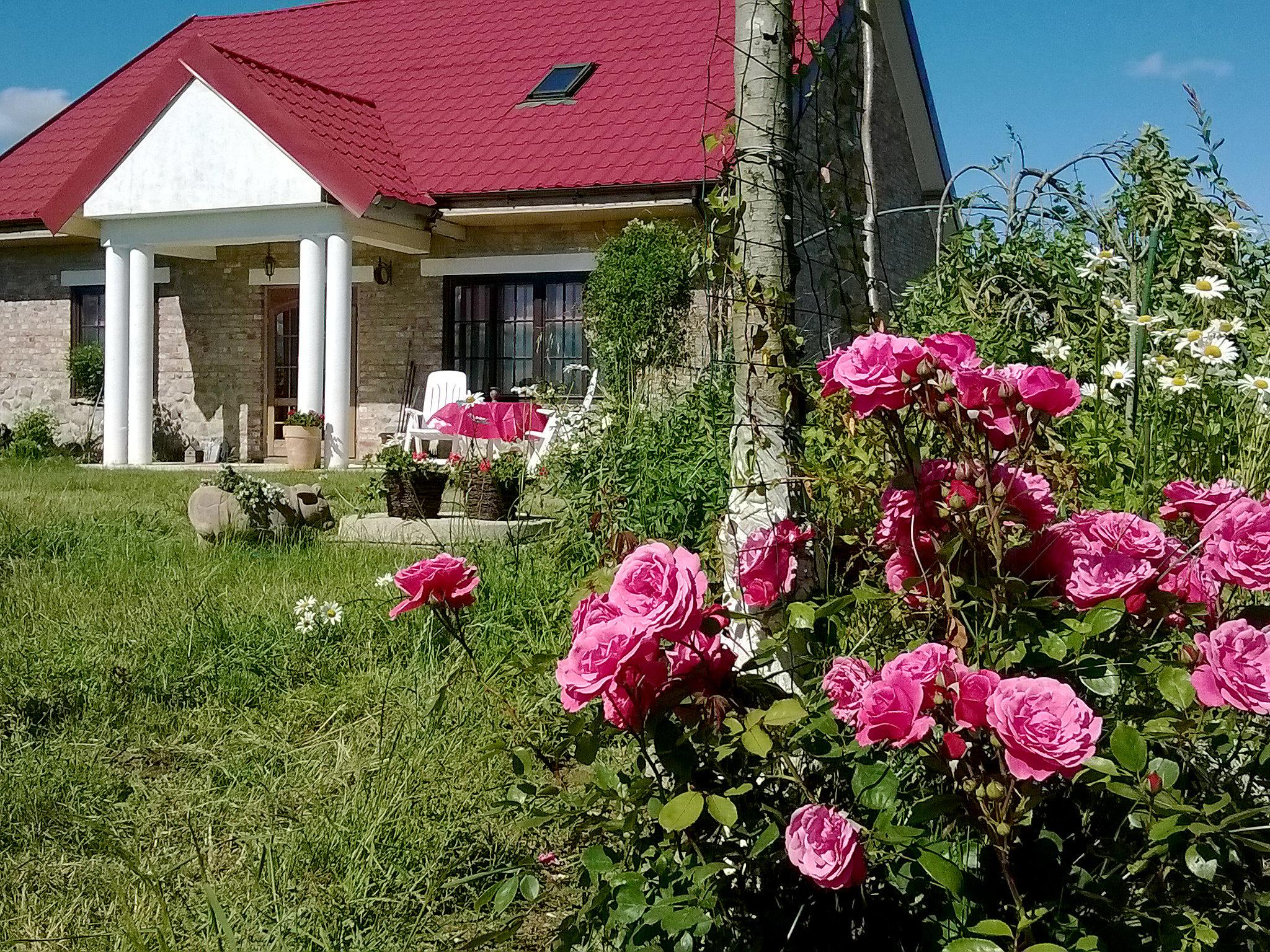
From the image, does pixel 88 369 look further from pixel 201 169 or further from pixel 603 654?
pixel 603 654

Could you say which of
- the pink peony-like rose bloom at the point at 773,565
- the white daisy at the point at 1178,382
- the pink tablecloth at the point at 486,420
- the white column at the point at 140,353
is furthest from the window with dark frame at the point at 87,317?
the pink peony-like rose bloom at the point at 773,565

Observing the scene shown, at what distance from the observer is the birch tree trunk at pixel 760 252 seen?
7.25ft

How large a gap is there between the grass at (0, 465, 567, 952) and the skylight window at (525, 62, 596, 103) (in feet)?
30.4

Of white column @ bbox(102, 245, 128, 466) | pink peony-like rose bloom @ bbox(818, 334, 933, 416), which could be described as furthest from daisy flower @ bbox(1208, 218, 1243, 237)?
white column @ bbox(102, 245, 128, 466)

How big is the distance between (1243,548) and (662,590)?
740mm

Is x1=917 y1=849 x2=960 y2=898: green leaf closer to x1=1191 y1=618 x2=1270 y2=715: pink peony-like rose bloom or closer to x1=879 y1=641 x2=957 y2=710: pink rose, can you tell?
x1=879 y1=641 x2=957 y2=710: pink rose

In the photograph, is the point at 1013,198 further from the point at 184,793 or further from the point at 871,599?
the point at 184,793

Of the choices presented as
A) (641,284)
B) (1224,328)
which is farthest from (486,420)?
(1224,328)

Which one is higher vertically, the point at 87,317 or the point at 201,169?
the point at 201,169

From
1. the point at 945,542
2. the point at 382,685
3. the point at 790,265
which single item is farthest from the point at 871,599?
the point at 382,685

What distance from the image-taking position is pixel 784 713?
145cm

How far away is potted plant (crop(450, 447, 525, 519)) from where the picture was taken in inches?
222

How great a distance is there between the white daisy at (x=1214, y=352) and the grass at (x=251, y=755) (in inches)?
67.9

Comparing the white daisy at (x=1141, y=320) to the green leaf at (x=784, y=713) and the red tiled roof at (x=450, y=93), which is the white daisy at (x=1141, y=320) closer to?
the green leaf at (x=784, y=713)
